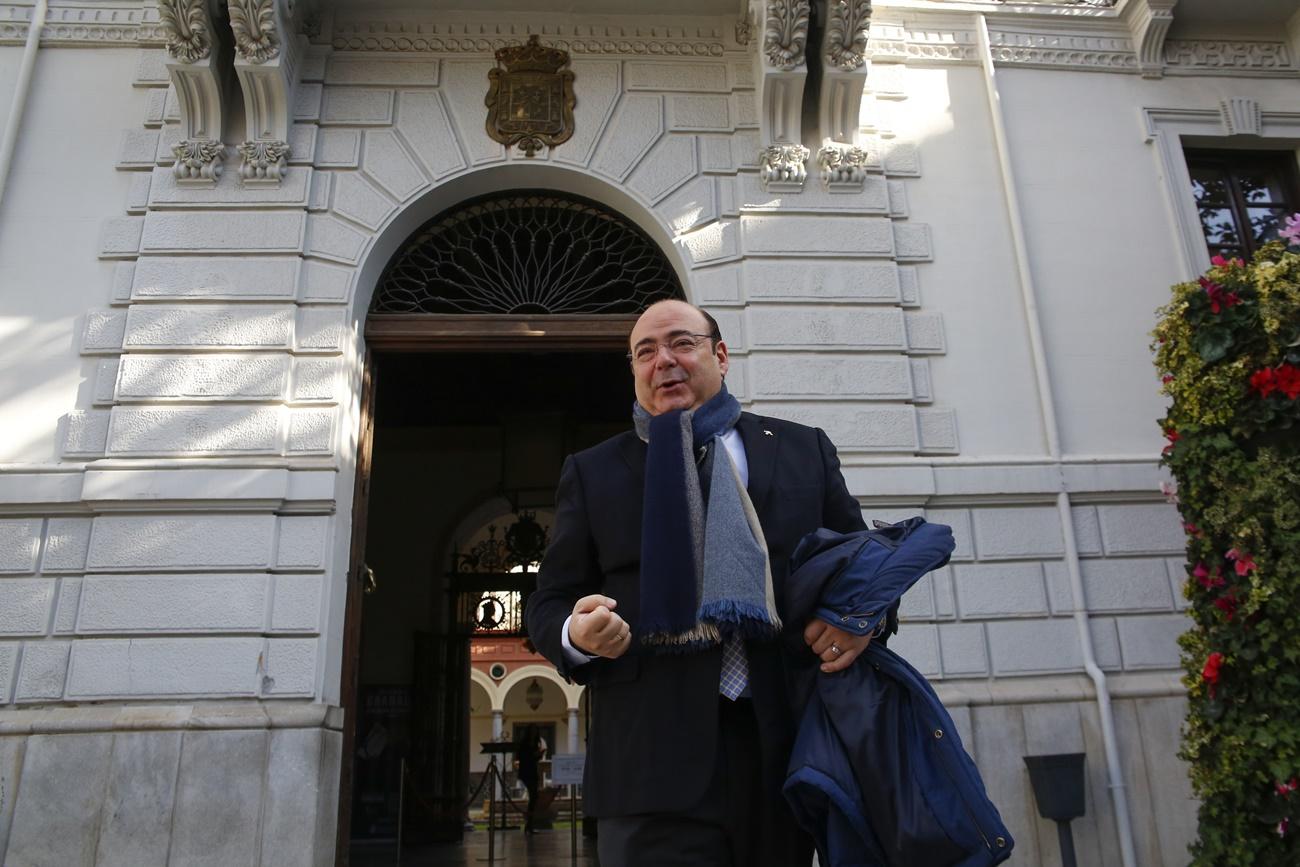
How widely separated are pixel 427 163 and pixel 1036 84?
5031 mm

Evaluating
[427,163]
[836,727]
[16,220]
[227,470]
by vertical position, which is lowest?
[836,727]

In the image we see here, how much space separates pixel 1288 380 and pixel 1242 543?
0.94 m

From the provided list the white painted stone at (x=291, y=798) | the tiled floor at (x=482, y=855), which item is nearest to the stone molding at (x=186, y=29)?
the white painted stone at (x=291, y=798)

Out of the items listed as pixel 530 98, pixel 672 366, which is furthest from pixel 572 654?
pixel 530 98

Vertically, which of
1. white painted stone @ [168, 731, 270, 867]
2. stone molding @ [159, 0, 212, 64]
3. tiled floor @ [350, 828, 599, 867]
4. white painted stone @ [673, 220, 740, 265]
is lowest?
tiled floor @ [350, 828, 599, 867]

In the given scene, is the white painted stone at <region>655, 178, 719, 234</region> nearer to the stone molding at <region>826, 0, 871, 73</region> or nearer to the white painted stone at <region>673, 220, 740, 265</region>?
the white painted stone at <region>673, 220, 740, 265</region>

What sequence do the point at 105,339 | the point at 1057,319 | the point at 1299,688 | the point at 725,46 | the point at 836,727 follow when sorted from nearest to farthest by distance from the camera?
the point at 836,727, the point at 1299,688, the point at 105,339, the point at 1057,319, the point at 725,46

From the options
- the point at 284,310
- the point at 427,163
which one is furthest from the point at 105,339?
the point at 427,163

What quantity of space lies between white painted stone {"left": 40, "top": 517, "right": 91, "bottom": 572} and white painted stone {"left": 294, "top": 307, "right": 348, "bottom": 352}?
5.99 feet

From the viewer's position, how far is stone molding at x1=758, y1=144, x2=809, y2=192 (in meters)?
7.33

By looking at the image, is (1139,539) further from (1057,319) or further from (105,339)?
(105,339)

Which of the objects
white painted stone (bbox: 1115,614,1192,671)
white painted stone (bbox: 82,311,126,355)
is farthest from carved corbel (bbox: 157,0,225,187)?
white painted stone (bbox: 1115,614,1192,671)

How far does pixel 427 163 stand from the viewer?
740 cm

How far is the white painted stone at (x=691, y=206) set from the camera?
7312 mm
